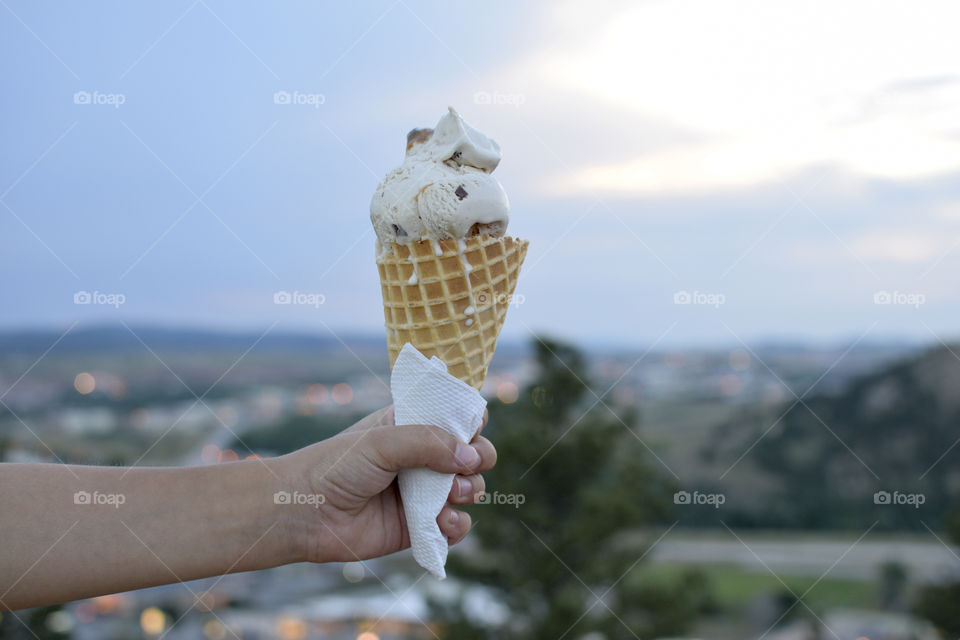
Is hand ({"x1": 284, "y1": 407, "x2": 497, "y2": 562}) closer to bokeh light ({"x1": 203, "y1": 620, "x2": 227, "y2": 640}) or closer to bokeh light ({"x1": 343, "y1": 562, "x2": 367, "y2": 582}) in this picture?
bokeh light ({"x1": 203, "y1": 620, "x2": 227, "y2": 640})

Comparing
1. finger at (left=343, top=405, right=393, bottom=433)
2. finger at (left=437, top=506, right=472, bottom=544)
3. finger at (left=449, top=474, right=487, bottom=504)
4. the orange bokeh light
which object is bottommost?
finger at (left=437, top=506, right=472, bottom=544)

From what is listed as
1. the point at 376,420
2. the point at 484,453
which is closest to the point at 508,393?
the point at 376,420

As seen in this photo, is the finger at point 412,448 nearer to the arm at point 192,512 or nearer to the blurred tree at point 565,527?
the arm at point 192,512

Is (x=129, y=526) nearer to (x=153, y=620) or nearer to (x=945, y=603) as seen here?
(x=945, y=603)

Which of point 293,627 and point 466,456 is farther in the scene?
point 293,627

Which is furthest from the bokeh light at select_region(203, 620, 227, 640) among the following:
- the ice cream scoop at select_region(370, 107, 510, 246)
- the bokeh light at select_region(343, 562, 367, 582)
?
the ice cream scoop at select_region(370, 107, 510, 246)

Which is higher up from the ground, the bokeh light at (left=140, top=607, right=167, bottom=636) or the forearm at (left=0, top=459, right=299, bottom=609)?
the forearm at (left=0, top=459, right=299, bottom=609)

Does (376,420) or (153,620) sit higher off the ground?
(376,420)
